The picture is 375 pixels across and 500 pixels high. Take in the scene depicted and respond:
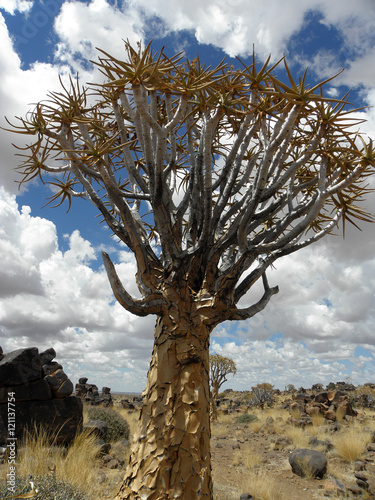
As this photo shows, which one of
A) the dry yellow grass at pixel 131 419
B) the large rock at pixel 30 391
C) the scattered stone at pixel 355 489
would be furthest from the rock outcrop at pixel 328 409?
the large rock at pixel 30 391

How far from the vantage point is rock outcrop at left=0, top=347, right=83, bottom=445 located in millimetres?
8367

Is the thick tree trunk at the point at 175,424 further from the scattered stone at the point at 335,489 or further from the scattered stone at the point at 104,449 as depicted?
the scattered stone at the point at 104,449

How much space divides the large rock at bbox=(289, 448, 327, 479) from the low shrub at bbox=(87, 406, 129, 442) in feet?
16.4

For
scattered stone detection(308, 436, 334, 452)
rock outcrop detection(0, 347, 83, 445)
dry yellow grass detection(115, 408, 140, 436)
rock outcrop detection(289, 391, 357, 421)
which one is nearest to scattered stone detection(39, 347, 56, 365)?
rock outcrop detection(0, 347, 83, 445)

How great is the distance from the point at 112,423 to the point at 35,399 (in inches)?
136

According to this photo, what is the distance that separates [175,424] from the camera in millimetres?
3805

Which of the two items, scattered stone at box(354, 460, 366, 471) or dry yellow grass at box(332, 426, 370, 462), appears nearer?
scattered stone at box(354, 460, 366, 471)

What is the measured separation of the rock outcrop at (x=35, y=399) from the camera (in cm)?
837

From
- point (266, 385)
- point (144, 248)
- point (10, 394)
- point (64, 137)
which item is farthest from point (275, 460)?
point (266, 385)

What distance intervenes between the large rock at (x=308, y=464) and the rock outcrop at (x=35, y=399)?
16.9 ft

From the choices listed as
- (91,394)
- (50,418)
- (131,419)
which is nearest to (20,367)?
(50,418)

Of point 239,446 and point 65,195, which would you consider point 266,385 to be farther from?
point 65,195

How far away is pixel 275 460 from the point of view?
395 inches

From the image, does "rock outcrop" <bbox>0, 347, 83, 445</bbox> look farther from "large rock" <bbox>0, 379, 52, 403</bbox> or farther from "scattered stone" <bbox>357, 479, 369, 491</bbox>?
"scattered stone" <bbox>357, 479, 369, 491</bbox>
